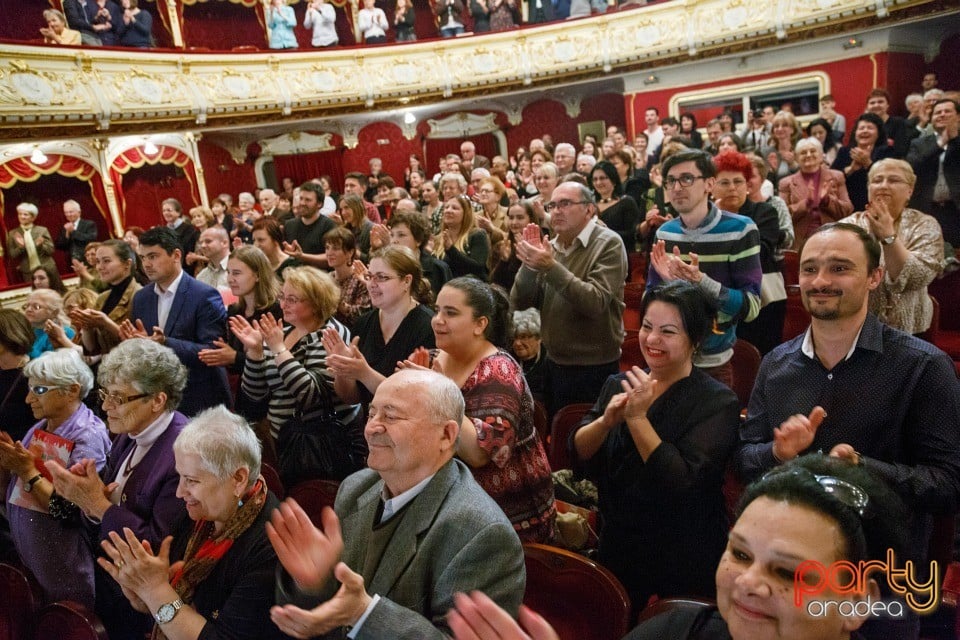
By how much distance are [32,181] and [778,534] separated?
11.3 metres

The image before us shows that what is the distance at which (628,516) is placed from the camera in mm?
1836

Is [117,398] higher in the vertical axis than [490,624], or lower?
higher

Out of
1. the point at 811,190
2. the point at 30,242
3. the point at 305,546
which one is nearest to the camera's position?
the point at 305,546

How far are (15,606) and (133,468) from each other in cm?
60

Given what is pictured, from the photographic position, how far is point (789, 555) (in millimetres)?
1055

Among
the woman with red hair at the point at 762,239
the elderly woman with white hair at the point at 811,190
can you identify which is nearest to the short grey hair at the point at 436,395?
the woman with red hair at the point at 762,239

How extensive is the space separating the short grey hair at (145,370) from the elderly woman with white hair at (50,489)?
0.38 meters

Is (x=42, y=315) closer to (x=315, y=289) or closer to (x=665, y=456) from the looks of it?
(x=315, y=289)

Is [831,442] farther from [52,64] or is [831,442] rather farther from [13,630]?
[52,64]

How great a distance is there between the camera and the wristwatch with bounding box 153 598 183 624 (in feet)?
5.48

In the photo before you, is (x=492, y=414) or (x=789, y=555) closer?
(x=789, y=555)

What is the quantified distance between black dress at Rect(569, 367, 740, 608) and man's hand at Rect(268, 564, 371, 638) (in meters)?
0.83

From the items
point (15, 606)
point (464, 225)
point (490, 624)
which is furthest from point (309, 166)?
point (490, 624)

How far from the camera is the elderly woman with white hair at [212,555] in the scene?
1.68 meters
